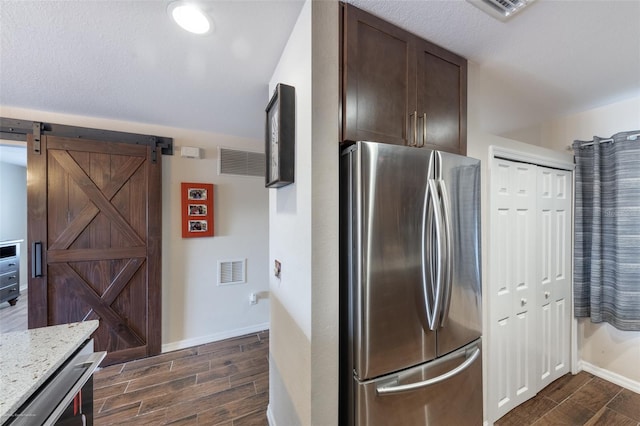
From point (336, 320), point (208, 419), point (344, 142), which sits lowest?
point (208, 419)

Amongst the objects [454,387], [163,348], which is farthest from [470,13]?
[163,348]

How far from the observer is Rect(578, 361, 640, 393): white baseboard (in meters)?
2.08

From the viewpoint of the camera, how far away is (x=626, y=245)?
6.53ft

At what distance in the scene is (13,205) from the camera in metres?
4.64

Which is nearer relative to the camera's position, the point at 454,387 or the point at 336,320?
the point at 336,320

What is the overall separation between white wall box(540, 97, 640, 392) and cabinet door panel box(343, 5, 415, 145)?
228cm

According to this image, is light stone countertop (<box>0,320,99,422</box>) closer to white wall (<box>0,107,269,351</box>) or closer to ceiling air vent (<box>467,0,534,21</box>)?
white wall (<box>0,107,269,351</box>)

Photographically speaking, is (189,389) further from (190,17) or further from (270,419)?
(190,17)

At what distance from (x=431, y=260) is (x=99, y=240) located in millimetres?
3133

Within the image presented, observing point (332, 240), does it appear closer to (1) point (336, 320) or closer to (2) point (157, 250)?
(1) point (336, 320)

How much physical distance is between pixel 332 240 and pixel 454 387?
1040 millimetres

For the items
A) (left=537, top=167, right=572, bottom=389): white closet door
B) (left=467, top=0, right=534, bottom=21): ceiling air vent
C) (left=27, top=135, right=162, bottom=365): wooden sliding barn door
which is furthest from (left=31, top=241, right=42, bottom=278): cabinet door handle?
(left=537, top=167, right=572, bottom=389): white closet door

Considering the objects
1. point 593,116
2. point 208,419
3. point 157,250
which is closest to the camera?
point 208,419

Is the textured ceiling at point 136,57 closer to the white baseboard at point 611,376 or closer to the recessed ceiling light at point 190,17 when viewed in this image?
the recessed ceiling light at point 190,17
